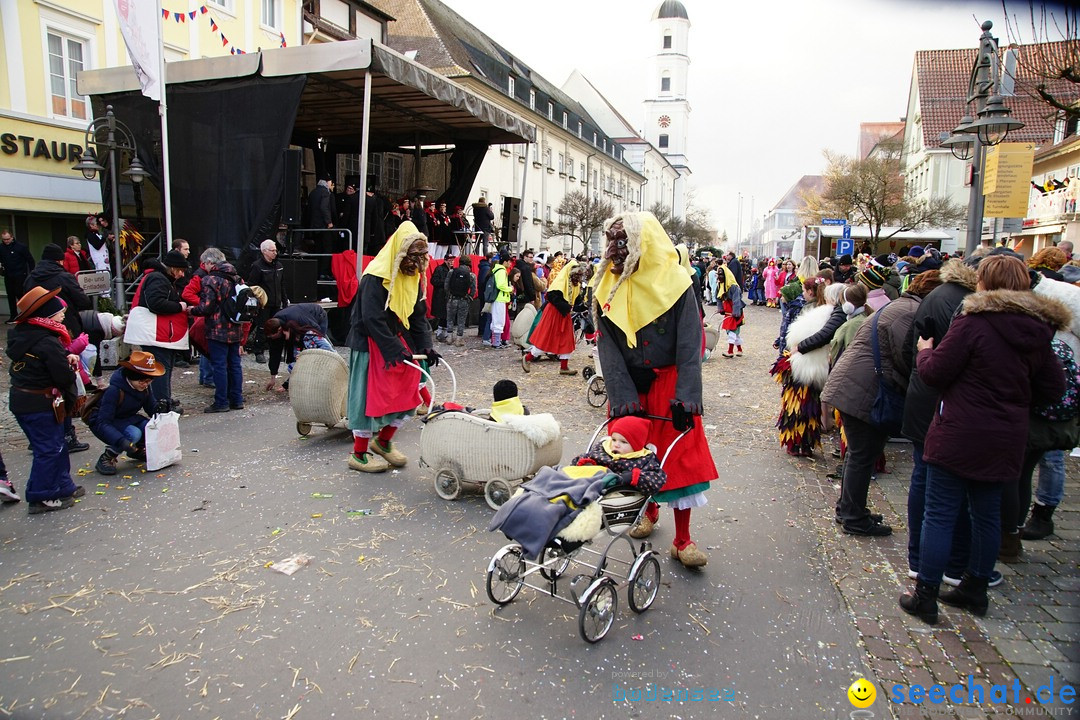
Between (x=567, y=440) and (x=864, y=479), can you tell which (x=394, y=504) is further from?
(x=864, y=479)

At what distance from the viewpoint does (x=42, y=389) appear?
15.6 ft

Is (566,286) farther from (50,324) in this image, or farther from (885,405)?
(50,324)

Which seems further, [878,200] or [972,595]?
[878,200]

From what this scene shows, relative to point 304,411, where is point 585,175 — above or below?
above

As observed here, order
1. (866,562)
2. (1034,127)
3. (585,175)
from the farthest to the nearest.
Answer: (585,175)
(1034,127)
(866,562)

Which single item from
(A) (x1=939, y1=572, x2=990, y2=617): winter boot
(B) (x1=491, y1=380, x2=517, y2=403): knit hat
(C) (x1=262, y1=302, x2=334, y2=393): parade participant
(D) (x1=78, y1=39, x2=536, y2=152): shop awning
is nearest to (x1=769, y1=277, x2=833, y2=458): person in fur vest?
(A) (x1=939, y1=572, x2=990, y2=617): winter boot

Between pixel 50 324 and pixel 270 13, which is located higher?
pixel 270 13

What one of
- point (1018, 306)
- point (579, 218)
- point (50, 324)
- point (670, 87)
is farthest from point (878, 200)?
point (670, 87)

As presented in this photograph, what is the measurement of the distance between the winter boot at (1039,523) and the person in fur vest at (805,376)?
1.82m

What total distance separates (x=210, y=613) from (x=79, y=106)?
1719 centimetres

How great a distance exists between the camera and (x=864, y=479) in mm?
4707

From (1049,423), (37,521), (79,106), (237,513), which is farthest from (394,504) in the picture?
(79,106)

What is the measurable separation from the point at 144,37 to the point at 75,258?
15.2 feet

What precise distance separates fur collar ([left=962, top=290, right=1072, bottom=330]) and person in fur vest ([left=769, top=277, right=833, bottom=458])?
2471 millimetres
